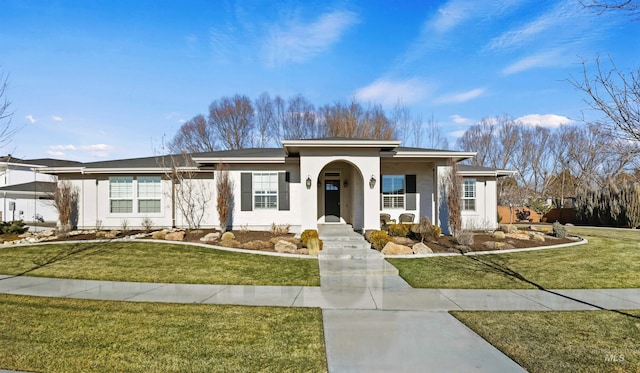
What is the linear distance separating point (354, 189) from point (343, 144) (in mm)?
2385

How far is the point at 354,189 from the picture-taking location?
1404 centimetres

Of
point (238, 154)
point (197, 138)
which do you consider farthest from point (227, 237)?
point (197, 138)

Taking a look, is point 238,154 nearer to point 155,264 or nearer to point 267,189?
point 267,189

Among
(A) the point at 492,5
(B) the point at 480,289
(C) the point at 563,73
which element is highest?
(A) the point at 492,5

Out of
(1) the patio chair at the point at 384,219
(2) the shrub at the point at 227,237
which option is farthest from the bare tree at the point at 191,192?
(1) the patio chair at the point at 384,219

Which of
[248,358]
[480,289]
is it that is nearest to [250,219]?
[480,289]

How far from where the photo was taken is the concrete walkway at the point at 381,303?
3.75 metres

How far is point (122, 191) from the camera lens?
15.6 metres

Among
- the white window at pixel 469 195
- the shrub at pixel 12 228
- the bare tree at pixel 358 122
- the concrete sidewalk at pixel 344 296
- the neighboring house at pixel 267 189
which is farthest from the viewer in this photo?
the bare tree at pixel 358 122

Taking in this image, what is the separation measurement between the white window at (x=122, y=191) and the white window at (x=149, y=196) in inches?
18.2

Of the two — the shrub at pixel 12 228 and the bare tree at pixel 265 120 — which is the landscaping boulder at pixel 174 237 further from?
the bare tree at pixel 265 120

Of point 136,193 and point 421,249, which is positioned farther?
point 136,193

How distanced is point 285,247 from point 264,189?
14.2ft

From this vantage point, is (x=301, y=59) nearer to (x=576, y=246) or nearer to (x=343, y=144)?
(x=343, y=144)
